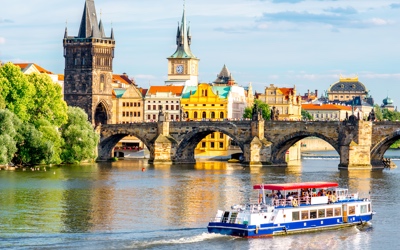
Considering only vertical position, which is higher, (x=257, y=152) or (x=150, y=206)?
(x=257, y=152)

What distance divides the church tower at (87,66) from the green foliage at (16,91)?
38401 mm

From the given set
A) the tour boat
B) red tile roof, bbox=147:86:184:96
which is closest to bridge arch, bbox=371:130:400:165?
the tour boat

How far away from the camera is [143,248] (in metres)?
52.3

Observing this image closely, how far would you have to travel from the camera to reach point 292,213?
5741 centimetres

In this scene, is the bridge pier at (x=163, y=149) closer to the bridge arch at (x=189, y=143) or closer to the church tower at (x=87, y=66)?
the bridge arch at (x=189, y=143)

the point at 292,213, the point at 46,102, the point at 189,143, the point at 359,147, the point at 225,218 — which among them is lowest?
the point at 225,218

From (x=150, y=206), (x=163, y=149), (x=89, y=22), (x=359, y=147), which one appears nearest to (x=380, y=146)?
(x=359, y=147)

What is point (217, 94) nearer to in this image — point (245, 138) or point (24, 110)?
point (245, 138)

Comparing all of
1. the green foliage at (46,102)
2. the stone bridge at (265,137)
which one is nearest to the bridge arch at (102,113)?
the stone bridge at (265,137)

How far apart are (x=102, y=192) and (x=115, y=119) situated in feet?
251

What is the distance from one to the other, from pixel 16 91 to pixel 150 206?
3687cm

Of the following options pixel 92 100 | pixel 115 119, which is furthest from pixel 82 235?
pixel 115 119

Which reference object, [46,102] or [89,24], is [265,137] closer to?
[46,102]

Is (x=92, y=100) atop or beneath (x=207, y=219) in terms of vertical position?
atop
